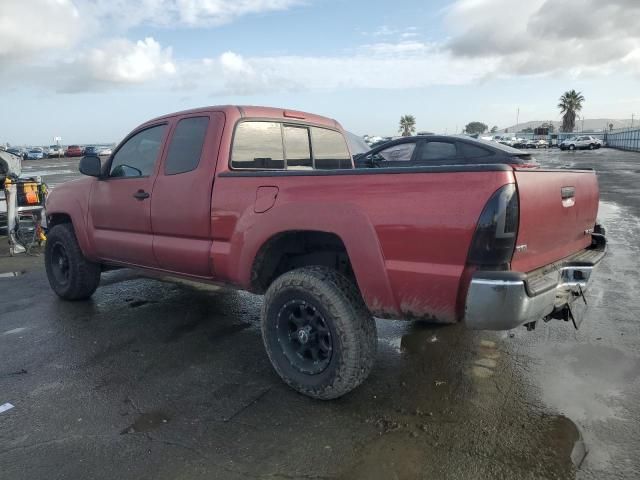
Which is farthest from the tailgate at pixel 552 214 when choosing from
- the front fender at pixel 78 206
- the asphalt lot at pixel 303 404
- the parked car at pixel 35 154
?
the parked car at pixel 35 154

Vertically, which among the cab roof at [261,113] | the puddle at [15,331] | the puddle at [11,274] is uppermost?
the cab roof at [261,113]

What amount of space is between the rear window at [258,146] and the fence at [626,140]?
154 ft

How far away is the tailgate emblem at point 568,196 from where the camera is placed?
3090 millimetres

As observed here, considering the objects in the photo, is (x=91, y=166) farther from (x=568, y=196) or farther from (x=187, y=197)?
(x=568, y=196)

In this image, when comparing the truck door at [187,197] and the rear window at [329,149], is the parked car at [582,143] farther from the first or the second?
the truck door at [187,197]

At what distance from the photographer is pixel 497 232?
252cm

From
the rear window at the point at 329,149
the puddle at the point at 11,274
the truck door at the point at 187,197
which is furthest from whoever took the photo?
the puddle at the point at 11,274

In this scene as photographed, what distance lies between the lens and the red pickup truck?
259cm

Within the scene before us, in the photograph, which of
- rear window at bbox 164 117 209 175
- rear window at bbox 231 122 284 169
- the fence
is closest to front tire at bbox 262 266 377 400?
rear window at bbox 231 122 284 169

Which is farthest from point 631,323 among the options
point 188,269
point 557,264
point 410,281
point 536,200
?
point 188,269

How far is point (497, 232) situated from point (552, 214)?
2.15 ft

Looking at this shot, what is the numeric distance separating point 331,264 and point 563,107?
95495 millimetres

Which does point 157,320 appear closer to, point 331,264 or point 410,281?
point 331,264

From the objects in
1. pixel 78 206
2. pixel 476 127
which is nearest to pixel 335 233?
pixel 78 206
